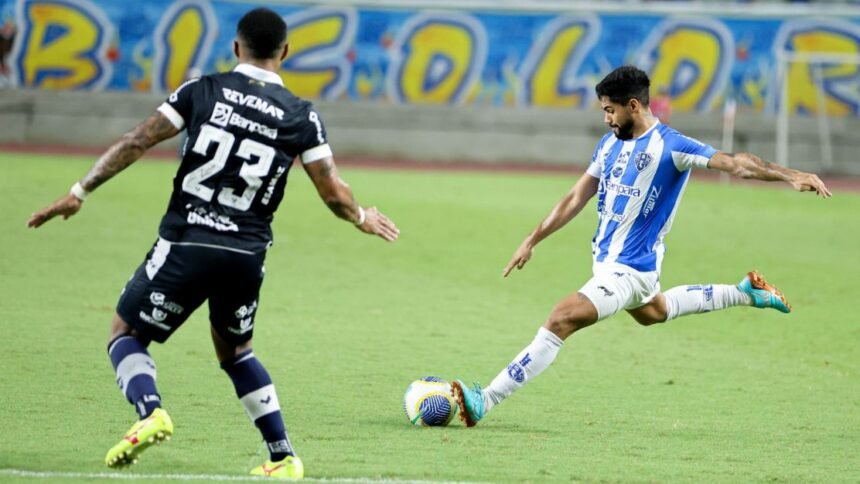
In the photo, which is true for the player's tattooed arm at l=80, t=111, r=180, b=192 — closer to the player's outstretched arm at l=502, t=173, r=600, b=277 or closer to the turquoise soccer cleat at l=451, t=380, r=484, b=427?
the turquoise soccer cleat at l=451, t=380, r=484, b=427

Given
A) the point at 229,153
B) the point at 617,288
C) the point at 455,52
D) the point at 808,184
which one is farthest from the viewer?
the point at 455,52

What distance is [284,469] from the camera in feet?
19.9

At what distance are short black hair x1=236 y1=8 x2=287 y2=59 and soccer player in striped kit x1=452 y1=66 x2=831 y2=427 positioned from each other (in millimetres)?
2486

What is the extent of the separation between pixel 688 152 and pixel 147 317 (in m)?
3.39

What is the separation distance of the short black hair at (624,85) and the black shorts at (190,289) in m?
2.70

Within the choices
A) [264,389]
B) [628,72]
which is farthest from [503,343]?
[264,389]

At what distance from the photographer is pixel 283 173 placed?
6043 mm

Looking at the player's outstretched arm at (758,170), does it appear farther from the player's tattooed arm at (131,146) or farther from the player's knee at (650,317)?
the player's tattooed arm at (131,146)

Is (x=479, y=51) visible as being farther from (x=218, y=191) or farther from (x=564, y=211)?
(x=218, y=191)

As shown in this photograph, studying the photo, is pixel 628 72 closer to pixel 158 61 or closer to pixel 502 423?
pixel 502 423

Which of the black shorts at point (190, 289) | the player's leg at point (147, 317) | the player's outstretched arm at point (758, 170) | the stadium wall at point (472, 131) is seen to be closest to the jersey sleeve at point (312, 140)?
the black shorts at point (190, 289)

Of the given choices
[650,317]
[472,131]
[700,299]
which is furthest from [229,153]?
[472,131]

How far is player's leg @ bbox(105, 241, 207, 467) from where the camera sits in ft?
19.3

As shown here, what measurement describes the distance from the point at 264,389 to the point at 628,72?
300 centimetres
